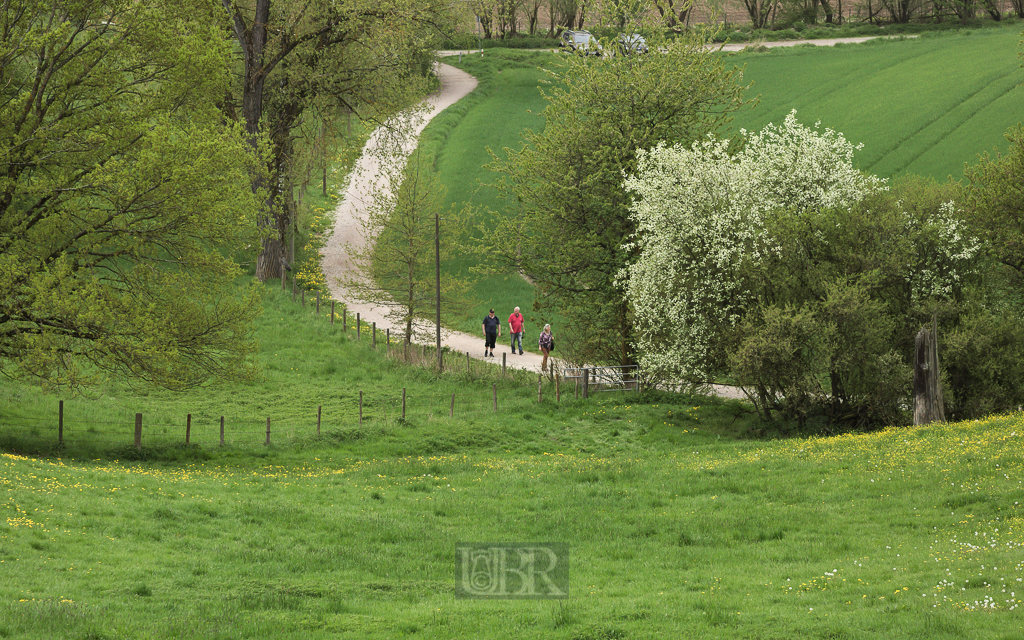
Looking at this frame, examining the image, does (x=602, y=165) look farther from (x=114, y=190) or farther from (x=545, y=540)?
(x=545, y=540)

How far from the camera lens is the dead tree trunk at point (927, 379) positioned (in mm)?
25906

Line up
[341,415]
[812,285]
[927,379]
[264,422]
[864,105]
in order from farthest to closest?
[864,105] → [341,415] → [264,422] → [812,285] → [927,379]

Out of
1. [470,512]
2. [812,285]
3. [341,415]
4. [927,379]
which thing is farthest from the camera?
[341,415]

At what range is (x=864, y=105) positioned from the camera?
71.2 m

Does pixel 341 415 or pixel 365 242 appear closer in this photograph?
pixel 341 415

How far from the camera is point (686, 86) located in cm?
3728

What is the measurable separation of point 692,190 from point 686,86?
755 cm

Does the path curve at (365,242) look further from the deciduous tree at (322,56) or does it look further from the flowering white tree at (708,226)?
the flowering white tree at (708,226)

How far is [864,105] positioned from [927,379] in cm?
5102

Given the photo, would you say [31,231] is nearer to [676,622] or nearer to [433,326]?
[676,622]

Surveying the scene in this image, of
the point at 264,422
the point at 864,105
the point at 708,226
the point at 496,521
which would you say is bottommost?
the point at 496,521

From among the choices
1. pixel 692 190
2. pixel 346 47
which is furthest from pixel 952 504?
pixel 346 47

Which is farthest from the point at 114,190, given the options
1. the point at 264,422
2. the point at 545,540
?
the point at 545,540

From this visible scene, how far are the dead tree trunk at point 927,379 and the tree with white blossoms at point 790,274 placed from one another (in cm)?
124
